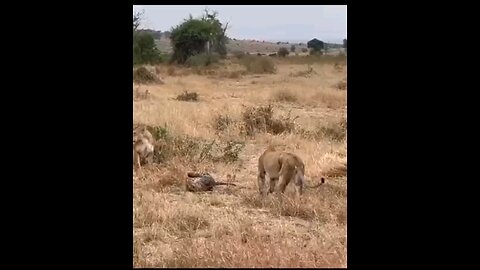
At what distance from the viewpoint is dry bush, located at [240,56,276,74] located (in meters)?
23.1

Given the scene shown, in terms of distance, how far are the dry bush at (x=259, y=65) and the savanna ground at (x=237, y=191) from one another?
862 centimetres

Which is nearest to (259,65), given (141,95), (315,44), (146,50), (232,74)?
→ (232,74)

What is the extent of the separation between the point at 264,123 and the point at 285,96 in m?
4.84

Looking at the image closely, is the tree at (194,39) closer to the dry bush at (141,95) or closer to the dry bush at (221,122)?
the dry bush at (141,95)

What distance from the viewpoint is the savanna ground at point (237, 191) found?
388 centimetres

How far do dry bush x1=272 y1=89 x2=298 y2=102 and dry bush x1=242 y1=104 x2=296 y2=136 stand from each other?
A: 427 cm

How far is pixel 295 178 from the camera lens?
5.99 m

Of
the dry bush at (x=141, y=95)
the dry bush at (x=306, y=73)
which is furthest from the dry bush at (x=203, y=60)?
the dry bush at (x=141, y=95)

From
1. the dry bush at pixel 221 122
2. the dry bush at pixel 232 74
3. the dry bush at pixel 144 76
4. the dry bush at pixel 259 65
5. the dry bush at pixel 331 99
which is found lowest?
the dry bush at pixel 221 122
